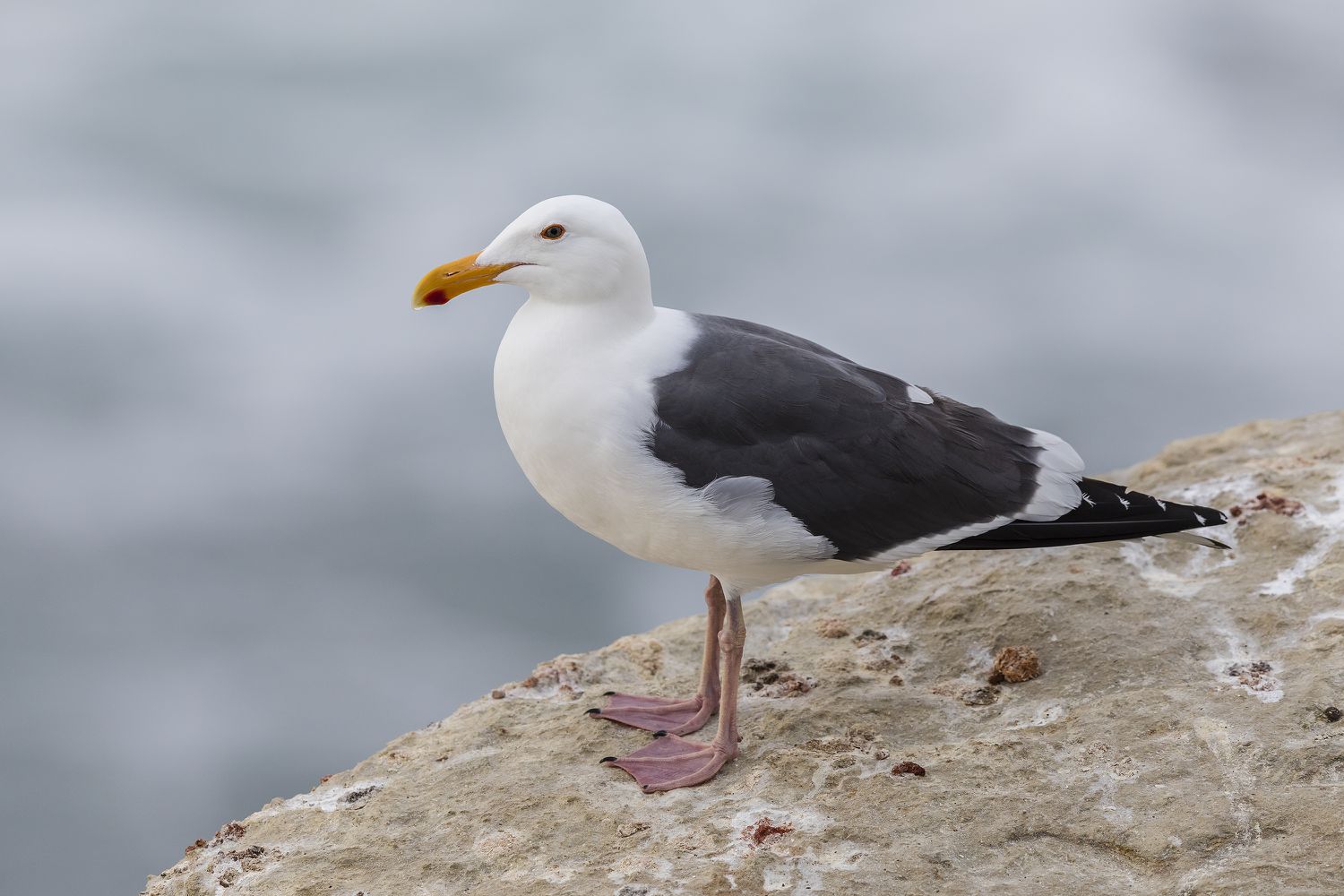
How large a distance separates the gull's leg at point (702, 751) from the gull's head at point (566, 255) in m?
1.28

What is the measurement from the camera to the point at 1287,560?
6.12 metres

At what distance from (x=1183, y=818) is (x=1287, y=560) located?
81.1 inches

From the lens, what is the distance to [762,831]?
468cm

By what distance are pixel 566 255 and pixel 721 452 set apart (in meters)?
0.95

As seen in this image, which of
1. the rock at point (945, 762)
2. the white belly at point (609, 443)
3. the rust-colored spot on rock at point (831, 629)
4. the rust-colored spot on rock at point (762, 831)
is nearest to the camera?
the rock at point (945, 762)

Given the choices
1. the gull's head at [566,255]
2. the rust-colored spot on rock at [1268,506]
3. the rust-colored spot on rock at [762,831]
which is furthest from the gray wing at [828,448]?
the rust-colored spot on rock at [1268,506]

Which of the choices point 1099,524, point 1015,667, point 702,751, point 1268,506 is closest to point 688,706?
point 702,751

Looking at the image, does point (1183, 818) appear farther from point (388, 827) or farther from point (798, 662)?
point (388, 827)

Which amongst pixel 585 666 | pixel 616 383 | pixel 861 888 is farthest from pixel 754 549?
pixel 585 666

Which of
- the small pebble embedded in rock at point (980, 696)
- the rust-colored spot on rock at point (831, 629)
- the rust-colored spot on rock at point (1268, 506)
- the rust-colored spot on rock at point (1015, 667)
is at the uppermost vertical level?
the rust-colored spot on rock at point (1268, 506)

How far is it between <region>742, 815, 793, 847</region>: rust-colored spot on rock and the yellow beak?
2.23 m

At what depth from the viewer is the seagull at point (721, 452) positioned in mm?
4996

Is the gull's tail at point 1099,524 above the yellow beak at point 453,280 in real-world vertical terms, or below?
below

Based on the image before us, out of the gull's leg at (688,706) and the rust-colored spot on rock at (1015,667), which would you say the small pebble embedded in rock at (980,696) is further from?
the gull's leg at (688,706)
